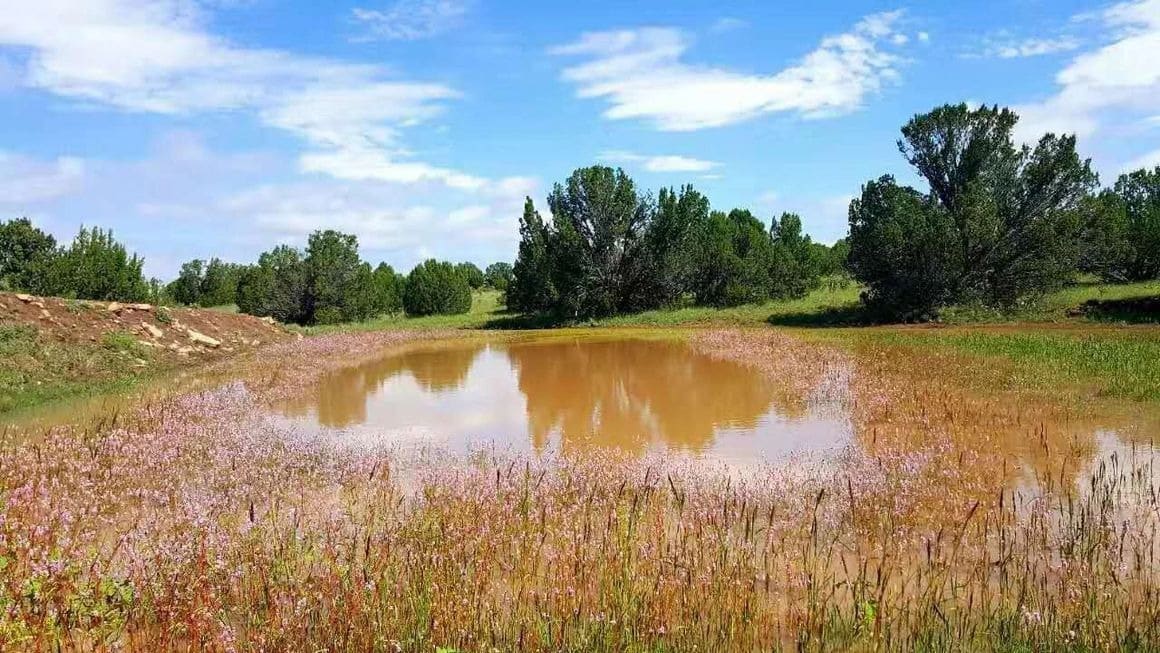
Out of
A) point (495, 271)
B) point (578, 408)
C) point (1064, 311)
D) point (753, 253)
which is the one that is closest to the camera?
point (578, 408)

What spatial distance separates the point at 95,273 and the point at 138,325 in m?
16.1

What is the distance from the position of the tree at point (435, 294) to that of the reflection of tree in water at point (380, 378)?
1322 inches

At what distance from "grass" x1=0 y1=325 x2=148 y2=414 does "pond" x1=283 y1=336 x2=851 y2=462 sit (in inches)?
233

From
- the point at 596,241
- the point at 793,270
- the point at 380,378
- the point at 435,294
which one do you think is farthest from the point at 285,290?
the point at 793,270

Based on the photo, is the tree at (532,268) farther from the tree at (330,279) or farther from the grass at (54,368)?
the grass at (54,368)

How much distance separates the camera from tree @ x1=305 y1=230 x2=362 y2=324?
5834 centimetres

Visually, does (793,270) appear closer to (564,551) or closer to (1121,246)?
(1121,246)

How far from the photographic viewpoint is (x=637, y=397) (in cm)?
1842

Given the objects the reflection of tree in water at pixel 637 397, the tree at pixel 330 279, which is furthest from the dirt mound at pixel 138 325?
the tree at pixel 330 279

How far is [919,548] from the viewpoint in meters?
7.10

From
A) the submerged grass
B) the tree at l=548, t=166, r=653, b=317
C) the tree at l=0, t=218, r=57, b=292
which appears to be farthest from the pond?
the tree at l=0, t=218, r=57, b=292

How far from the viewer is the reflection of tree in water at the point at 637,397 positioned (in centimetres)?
1375

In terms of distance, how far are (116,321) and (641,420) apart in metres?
22.9

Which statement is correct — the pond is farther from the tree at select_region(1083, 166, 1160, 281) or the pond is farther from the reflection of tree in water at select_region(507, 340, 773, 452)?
the tree at select_region(1083, 166, 1160, 281)
